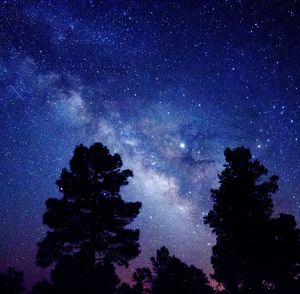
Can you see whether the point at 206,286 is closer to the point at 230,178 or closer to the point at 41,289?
the point at 230,178

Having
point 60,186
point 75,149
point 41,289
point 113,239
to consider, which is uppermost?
point 75,149

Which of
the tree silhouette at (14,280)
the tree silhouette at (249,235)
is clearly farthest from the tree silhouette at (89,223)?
the tree silhouette at (14,280)

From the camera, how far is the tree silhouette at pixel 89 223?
16094 millimetres

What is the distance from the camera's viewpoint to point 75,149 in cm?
1903

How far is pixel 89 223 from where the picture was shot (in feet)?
53.5

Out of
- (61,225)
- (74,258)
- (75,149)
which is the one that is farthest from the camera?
(75,149)

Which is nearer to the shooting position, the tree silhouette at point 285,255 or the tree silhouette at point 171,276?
the tree silhouette at point 285,255

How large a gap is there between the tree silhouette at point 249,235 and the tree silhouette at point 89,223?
16.7 feet

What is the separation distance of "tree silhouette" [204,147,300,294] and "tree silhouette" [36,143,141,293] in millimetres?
5100

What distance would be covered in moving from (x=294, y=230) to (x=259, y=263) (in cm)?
265

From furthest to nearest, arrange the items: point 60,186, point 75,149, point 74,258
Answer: point 75,149, point 60,186, point 74,258

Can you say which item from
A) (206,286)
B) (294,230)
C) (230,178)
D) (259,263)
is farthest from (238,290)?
(206,286)

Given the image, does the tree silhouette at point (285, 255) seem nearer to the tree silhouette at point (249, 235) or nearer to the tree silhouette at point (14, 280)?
the tree silhouette at point (249, 235)

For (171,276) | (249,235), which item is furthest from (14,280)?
(249,235)
